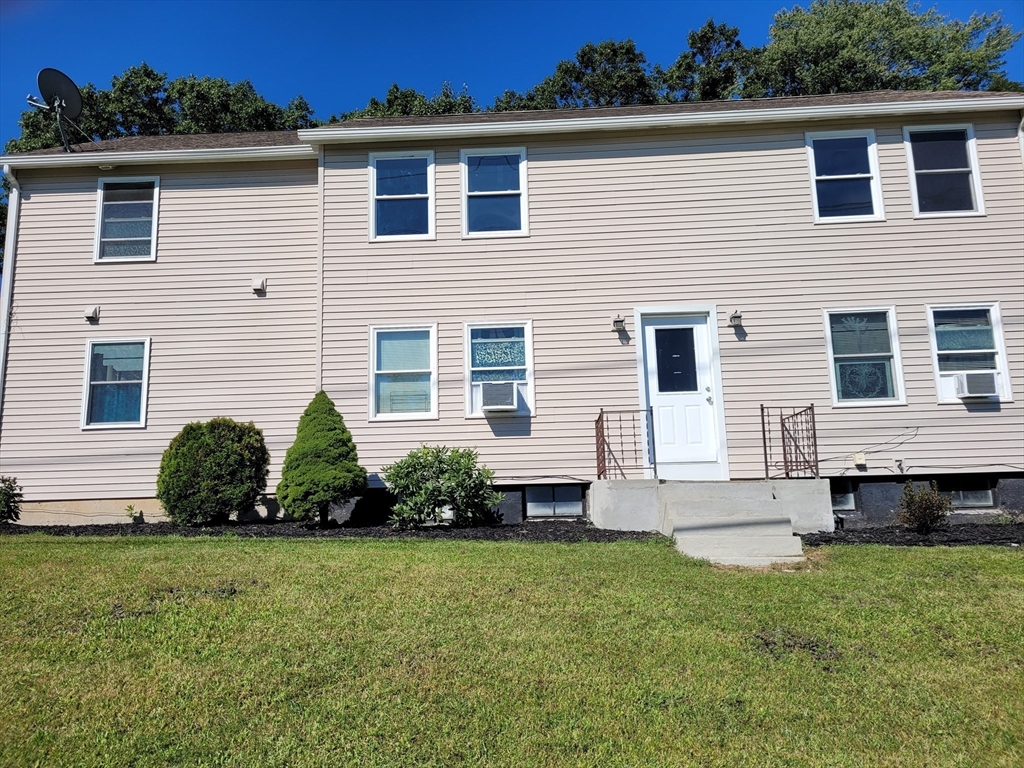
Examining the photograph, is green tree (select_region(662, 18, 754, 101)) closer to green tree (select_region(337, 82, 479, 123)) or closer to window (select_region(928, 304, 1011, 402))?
green tree (select_region(337, 82, 479, 123))

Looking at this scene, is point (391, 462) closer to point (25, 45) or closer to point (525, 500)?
point (525, 500)

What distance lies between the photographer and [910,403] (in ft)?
31.6

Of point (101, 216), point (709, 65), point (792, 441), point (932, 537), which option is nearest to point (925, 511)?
point (932, 537)

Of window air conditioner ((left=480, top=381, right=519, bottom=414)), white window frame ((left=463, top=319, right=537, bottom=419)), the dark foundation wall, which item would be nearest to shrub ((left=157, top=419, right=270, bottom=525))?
white window frame ((left=463, top=319, right=537, bottom=419))

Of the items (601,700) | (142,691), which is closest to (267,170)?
(142,691)

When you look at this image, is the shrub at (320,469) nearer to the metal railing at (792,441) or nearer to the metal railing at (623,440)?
the metal railing at (623,440)

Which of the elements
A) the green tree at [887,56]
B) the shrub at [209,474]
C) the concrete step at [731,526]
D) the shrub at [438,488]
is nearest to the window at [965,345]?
the concrete step at [731,526]

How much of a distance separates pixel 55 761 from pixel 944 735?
3.88m

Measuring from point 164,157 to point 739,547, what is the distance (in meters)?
9.60

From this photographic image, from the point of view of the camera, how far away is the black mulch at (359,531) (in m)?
7.99

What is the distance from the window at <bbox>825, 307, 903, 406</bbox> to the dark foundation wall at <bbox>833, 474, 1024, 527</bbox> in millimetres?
1056

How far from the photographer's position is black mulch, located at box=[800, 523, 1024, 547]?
743 centimetres

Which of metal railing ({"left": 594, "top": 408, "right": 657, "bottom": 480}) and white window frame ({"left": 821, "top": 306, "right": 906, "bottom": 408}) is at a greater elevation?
white window frame ({"left": 821, "top": 306, "right": 906, "bottom": 408})

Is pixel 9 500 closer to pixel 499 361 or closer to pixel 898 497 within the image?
pixel 499 361
